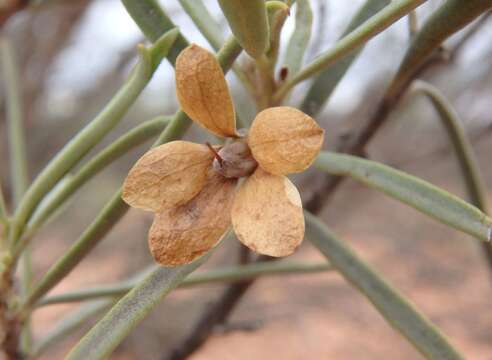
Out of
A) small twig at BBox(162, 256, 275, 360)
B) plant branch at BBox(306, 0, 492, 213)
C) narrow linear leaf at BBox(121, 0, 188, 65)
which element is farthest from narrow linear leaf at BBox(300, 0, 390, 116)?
small twig at BBox(162, 256, 275, 360)

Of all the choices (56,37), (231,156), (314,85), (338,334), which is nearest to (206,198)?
(231,156)

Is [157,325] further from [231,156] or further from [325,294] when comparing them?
[231,156]

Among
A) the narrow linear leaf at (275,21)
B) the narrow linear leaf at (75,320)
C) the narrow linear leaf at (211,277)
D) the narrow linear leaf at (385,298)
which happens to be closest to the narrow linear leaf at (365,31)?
the narrow linear leaf at (275,21)

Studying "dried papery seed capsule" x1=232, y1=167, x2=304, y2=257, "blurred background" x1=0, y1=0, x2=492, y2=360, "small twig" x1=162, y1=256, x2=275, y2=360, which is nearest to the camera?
"dried papery seed capsule" x1=232, y1=167, x2=304, y2=257

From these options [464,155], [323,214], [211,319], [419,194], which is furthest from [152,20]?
[323,214]

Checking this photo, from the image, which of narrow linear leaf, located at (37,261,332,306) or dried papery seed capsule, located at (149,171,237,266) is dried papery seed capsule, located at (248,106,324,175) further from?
narrow linear leaf, located at (37,261,332,306)
